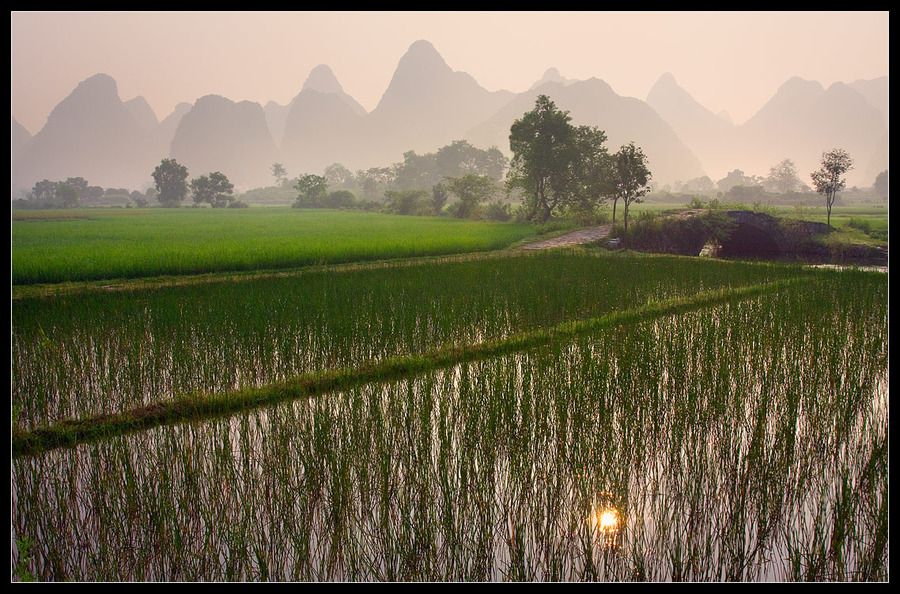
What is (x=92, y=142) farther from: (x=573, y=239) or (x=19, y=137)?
(x=573, y=239)

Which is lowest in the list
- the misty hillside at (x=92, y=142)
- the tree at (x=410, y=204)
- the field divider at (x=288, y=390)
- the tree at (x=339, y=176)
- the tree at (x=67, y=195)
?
the field divider at (x=288, y=390)

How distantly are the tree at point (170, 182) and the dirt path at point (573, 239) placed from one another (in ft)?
159

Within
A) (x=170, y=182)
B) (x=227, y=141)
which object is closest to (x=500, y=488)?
(x=170, y=182)

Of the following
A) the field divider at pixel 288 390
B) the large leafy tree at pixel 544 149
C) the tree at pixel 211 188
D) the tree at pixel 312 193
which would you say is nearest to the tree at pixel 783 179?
the tree at pixel 312 193

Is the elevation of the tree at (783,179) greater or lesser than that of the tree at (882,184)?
greater

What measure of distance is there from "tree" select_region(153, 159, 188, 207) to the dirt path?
4837cm

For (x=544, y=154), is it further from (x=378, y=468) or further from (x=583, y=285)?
(x=378, y=468)

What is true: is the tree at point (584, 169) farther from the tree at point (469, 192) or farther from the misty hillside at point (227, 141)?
the misty hillside at point (227, 141)

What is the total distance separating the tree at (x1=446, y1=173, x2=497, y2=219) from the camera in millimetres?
35438

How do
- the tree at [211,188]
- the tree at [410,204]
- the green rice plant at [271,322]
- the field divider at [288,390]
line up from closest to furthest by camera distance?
Result: the field divider at [288,390] < the green rice plant at [271,322] < the tree at [410,204] < the tree at [211,188]

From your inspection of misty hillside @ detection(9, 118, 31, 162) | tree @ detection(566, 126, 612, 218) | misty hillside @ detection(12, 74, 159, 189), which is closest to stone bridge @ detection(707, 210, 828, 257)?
tree @ detection(566, 126, 612, 218)

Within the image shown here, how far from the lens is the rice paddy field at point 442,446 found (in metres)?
2.94

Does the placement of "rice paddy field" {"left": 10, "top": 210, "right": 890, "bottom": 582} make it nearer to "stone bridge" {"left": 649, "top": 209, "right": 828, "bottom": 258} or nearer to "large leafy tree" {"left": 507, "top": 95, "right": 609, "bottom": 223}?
"stone bridge" {"left": 649, "top": 209, "right": 828, "bottom": 258}

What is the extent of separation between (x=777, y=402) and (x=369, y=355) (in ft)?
13.1
